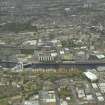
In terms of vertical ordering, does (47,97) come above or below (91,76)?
below

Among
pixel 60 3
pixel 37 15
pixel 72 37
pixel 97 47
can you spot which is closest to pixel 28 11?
pixel 37 15

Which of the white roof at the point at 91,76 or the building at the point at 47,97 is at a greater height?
the white roof at the point at 91,76

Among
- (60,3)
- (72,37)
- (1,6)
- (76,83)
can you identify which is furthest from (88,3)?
(76,83)

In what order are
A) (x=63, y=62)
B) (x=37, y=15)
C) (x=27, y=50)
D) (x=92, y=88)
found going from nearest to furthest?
1. (x=92, y=88)
2. (x=63, y=62)
3. (x=27, y=50)
4. (x=37, y=15)

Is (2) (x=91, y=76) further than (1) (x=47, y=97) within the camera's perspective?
Yes

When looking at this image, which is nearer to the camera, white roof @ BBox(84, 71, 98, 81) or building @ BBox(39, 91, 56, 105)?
building @ BBox(39, 91, 56, 105)

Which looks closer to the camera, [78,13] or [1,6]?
[78,13]

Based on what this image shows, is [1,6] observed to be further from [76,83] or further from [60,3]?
[76,83]

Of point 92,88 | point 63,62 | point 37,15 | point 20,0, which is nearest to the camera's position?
point 92,88

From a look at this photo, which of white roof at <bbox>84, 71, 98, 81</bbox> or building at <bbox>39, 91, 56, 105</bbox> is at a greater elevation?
white roof at <bbox>84, 71, 98, 81</bbox>

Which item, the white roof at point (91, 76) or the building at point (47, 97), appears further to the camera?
the white roof at point (91, 76)
